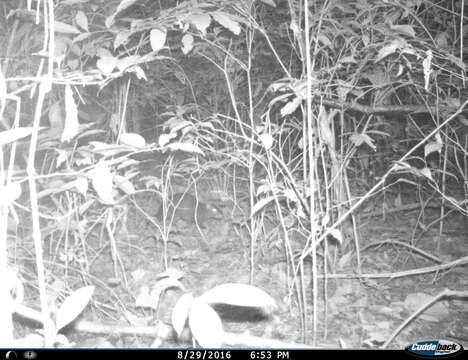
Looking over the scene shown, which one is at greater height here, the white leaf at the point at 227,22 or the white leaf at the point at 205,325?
the white leaf at the point at 227,22

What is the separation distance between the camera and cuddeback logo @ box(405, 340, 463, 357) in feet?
3.42

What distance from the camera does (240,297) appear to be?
31.6 inches

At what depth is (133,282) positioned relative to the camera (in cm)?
232

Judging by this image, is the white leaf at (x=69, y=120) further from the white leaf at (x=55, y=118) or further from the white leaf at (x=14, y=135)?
the white leaf at (x=55, y=118)

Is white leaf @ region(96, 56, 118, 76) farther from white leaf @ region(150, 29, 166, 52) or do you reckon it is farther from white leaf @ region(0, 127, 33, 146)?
white leaf @ region(0, 127, 33, 146)

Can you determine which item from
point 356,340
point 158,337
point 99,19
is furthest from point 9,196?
point 99,19

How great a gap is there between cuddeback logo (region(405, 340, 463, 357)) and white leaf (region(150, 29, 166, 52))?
3.63ft

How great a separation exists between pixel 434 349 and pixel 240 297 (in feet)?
1.96

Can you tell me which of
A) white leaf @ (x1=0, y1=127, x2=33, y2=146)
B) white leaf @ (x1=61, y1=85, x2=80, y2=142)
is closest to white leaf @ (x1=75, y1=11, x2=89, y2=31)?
Result: white leaf @ (x1=61, y1=85, x2=80, y2=142)

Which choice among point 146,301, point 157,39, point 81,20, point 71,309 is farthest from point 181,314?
point 81,20

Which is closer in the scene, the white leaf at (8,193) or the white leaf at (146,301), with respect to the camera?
the white leaf at (8,193)

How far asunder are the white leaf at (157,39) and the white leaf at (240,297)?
800 mm

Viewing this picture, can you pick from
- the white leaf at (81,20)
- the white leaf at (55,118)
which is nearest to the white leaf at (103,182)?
the white leaf at (81,20)

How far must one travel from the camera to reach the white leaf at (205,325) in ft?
2.51
